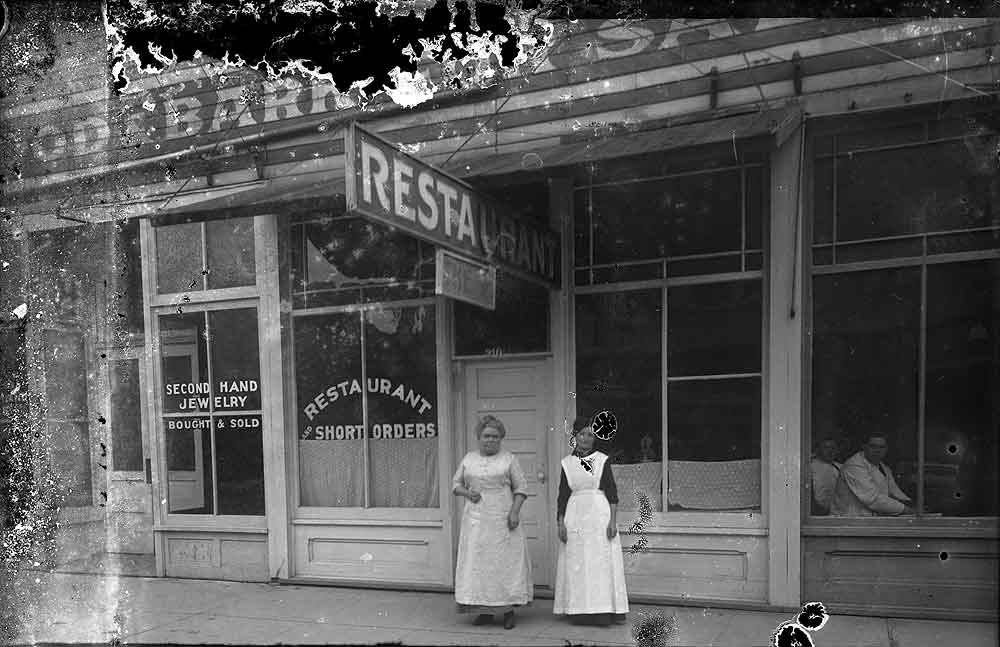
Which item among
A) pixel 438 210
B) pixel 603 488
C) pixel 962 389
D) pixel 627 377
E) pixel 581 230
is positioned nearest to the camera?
pixel 438 210

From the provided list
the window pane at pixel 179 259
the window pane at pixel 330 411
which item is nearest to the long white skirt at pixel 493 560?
the window pane at pixel 330 411

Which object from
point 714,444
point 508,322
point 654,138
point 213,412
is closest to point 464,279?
point 508,322

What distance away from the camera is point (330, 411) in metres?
6.14

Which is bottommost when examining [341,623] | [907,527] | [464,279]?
[341,623]

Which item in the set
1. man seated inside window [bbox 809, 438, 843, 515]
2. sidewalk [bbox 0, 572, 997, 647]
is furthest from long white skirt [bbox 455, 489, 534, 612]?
man seated inside window [bbox 809, 438, 843, 515]

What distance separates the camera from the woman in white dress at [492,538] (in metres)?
4.90

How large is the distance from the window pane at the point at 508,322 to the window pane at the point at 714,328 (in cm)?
101

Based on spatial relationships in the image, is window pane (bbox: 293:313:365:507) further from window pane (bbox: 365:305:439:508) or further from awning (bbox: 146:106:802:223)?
awning (bbox: 146:106:802:223)

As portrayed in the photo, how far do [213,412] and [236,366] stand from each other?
43 cm

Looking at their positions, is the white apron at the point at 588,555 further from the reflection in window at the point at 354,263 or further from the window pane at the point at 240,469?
the window pane at the point at 240,469

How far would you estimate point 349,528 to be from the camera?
20.0ft

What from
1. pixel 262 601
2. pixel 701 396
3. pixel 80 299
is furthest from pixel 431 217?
pixel 262 601

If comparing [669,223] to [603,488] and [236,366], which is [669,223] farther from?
[236,366]

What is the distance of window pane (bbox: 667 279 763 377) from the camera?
16.7 ft
